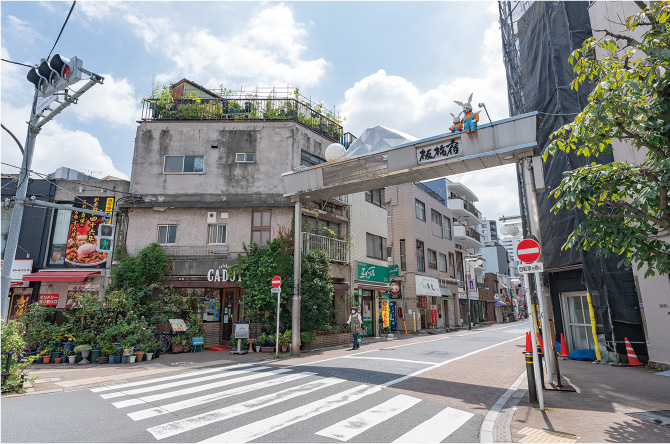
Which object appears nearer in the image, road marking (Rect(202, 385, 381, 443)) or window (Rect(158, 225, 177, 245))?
road marking (Rect(202, 385, 381, 443))

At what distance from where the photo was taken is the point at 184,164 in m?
20.1

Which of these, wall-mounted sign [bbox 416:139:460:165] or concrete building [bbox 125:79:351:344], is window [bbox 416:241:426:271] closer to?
concrete building [bbox 125:79:351:344]

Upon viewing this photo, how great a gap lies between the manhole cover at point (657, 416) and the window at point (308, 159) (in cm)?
1722

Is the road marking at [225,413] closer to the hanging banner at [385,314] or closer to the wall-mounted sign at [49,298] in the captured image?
the wall-mounted sign at [49,298]

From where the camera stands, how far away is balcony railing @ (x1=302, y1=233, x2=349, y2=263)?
751 inches

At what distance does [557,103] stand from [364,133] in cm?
777

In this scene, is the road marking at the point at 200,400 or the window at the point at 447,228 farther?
the window at the point at 447,228

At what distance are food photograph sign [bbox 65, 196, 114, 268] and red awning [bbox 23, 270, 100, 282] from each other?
0.48 meters

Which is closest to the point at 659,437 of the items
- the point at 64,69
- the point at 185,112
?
the point at 64,69

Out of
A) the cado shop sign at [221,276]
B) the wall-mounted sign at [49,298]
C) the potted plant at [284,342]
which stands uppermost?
the cado shop sign at [221,276]

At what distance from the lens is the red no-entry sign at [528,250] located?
775 cm

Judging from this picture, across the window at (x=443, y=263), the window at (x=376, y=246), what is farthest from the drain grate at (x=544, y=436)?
the window at (x=443, y=263)

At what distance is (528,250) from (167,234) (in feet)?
55.2

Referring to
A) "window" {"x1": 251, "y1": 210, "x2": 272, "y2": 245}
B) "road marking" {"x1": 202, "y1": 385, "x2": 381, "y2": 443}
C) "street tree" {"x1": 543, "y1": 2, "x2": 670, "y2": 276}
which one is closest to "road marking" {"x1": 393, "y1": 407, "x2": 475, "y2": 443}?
"road marking" {"x1": 202, "y1": 385, "x2": 381, "y2": 443}
